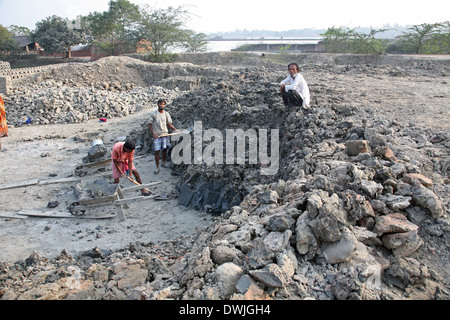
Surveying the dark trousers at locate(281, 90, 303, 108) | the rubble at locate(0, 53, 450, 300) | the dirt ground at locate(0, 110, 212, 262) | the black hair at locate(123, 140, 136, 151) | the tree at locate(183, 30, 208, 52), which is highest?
the tree at locate(183, 30, 208, 52)

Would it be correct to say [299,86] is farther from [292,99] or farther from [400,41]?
[400,41]

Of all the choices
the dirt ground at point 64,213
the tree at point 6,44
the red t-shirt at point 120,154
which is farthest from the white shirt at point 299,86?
the tree at point 6,44

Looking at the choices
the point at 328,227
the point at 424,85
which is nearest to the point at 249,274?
the point at 328,227

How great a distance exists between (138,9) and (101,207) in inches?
800

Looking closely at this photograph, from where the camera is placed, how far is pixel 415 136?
4.48 meters

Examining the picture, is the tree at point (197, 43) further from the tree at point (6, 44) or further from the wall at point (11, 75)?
the tree at point (6, 44)

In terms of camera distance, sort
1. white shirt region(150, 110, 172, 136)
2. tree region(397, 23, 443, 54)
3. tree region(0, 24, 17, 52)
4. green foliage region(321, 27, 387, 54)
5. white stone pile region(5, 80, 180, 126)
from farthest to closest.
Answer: tree region(0, 24, 17, 52), green foliage region(321, 27, 387, 54), tree region(397, 23, 443, 54), white stone pile region(5, 80, 180, 126), white shirt region(150, 110, 172, 136)

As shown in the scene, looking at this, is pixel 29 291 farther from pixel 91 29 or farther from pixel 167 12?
pixel 91 29

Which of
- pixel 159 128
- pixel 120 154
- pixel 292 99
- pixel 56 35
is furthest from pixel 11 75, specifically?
pixel 56 35

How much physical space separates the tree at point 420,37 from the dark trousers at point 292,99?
14.9 metres

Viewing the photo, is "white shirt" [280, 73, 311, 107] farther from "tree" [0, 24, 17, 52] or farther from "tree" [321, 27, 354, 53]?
"tree" [0, 24, 17, 52]

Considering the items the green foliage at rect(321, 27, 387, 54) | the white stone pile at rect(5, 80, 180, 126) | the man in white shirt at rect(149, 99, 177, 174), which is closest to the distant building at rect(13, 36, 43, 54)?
the white stone pile at rect(5, 80, 180, 126)

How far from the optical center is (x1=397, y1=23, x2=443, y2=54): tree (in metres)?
16.8

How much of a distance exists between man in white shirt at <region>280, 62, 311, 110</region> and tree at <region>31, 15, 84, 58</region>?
23118mm
